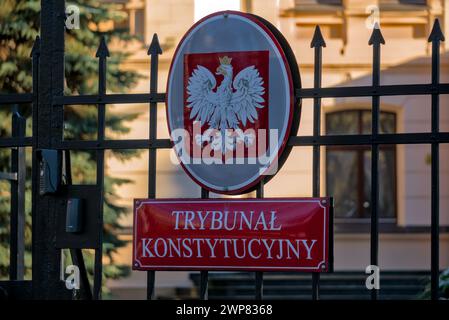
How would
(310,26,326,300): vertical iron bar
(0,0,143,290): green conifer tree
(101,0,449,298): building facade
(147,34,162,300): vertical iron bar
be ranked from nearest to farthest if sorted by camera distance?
(310,26,326,300): vertical iron bar
(147,34,162,300): vertical iron bar
(0,0,143,290): green conifer tree
(101,0,449,298): building facade

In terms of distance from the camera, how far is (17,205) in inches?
249

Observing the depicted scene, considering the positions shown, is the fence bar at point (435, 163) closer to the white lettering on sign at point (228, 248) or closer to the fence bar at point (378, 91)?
the fence bar at point (378, 91)

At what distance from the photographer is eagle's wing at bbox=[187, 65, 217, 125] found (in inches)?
215

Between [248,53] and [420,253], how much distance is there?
29.9 ft

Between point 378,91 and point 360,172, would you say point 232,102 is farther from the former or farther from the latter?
point 360,172

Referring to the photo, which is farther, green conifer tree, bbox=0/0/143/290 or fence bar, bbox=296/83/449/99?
green conifer tree, bbox=0/0/143/290

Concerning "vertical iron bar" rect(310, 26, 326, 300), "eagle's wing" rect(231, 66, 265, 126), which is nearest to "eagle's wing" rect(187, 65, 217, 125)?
"eagle's wing" rect(231, 66, 265, 126)

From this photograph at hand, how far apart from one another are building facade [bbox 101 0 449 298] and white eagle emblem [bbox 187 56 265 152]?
26.8 ft

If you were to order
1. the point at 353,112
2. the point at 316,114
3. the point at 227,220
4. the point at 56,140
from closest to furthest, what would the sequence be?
the point at 316,114 → the point at 227,220 → the point at 56,140 → the point at 353,112

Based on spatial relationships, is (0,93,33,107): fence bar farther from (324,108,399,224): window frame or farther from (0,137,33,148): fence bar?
(324,108,399,224): window frame

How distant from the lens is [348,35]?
14297mm

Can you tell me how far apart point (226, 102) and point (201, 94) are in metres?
0.15

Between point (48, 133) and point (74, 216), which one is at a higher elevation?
point (48, 133)

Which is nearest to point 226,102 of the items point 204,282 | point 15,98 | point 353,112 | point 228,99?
point 228,99
